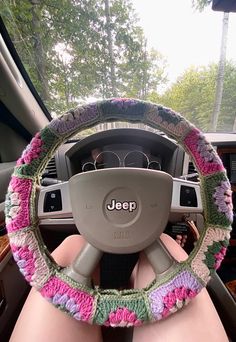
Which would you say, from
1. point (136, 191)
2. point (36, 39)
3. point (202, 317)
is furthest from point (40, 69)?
point (202, 317)

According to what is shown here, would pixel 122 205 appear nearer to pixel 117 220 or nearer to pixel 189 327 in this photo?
pixel 117 220

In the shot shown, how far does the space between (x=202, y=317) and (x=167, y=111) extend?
462mm

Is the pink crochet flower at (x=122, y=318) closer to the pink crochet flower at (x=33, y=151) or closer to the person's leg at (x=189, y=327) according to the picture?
the person's leg at (x=189, y=327)

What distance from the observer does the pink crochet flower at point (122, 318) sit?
1.67ft

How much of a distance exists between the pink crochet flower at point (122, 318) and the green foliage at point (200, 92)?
43.1 inches

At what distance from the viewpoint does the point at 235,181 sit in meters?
1.72

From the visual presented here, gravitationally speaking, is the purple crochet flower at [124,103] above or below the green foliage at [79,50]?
below

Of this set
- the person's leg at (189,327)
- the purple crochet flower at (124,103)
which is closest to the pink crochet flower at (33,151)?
the purple crochet flower at (124,103)

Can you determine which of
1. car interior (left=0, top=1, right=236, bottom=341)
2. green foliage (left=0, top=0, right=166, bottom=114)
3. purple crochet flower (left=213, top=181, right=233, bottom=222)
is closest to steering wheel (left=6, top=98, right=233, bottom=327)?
purple crochet flower (left=213, top=181, right=233, bottom=222)

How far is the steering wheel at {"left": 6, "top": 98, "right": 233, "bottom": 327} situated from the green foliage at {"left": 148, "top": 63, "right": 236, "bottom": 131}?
877 mm

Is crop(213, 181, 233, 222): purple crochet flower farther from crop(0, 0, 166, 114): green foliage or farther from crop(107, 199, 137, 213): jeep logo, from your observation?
crop(0, 0, 166, 114): green foliage

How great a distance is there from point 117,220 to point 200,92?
1303 millimetres

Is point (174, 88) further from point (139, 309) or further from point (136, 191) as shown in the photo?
point (139, 309)

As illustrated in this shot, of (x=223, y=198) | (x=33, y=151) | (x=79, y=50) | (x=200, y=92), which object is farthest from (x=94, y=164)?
(x=200, y=92)
